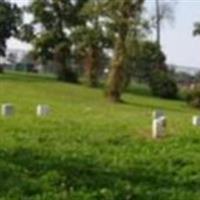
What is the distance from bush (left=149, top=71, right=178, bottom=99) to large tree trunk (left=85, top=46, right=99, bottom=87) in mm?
3405

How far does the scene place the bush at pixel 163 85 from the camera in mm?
47325

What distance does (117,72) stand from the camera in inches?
1252

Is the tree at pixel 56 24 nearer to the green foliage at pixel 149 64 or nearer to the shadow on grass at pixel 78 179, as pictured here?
the green foliage at pixel 149 64

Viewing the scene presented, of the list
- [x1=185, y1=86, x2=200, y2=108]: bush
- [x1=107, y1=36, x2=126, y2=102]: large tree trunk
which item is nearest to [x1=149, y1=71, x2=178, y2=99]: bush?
[x1=185, y1=86, x2=200, y2=108]: bush

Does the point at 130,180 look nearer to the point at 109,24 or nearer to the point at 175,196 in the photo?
the point at 175,196

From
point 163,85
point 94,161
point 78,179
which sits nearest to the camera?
point 78,179

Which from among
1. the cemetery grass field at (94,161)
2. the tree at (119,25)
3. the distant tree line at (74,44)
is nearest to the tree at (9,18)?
the distant tree line at (74,44)

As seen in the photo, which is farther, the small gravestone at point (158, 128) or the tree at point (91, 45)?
the tree at point (91, 45)

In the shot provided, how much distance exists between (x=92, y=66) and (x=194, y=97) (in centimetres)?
1017

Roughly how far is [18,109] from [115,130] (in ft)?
18.9

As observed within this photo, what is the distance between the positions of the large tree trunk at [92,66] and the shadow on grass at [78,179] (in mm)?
35261

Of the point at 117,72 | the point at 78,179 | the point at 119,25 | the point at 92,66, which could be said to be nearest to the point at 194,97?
the point at 117,72

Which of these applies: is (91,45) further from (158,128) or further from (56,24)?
(158,128)

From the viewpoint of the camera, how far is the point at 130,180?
32.7ft
